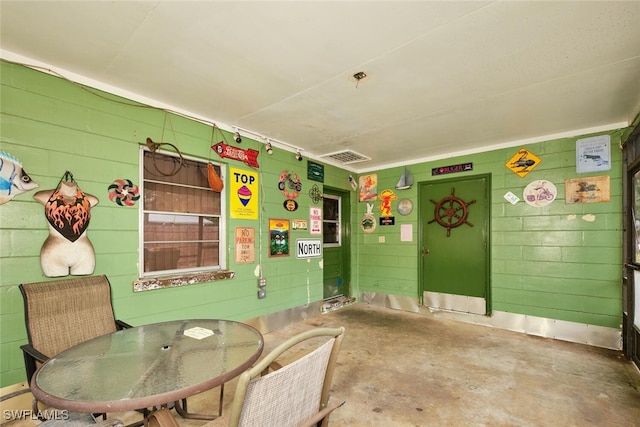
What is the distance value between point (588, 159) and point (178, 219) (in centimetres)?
484

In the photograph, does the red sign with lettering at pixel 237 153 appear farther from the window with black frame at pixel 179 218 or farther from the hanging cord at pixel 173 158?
the hanging cord at pixel 173 158

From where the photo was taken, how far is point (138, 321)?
2.62 metres

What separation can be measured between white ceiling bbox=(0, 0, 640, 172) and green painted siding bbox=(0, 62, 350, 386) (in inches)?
8.2

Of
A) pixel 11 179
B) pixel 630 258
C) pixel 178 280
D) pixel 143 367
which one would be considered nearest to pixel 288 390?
pixel 143 367

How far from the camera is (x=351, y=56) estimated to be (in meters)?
2.10

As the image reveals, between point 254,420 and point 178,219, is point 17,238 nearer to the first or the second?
point 178,219

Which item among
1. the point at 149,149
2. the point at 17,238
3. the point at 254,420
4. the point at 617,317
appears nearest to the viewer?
the point at 254,420

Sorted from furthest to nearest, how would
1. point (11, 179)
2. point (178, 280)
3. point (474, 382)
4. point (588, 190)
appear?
point (588, 190) < point (178, 280) < point (474, 382) < point (11, 179)

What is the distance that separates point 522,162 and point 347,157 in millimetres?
2491

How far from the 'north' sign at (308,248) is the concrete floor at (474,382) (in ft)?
3.73

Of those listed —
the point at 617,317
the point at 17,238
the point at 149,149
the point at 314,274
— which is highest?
the point at 149,149

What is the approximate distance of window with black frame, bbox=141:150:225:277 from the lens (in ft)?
9.24

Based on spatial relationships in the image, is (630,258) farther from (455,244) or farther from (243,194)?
(243,194)

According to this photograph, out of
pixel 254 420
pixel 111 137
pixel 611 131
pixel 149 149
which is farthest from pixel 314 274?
pixel 611 131
